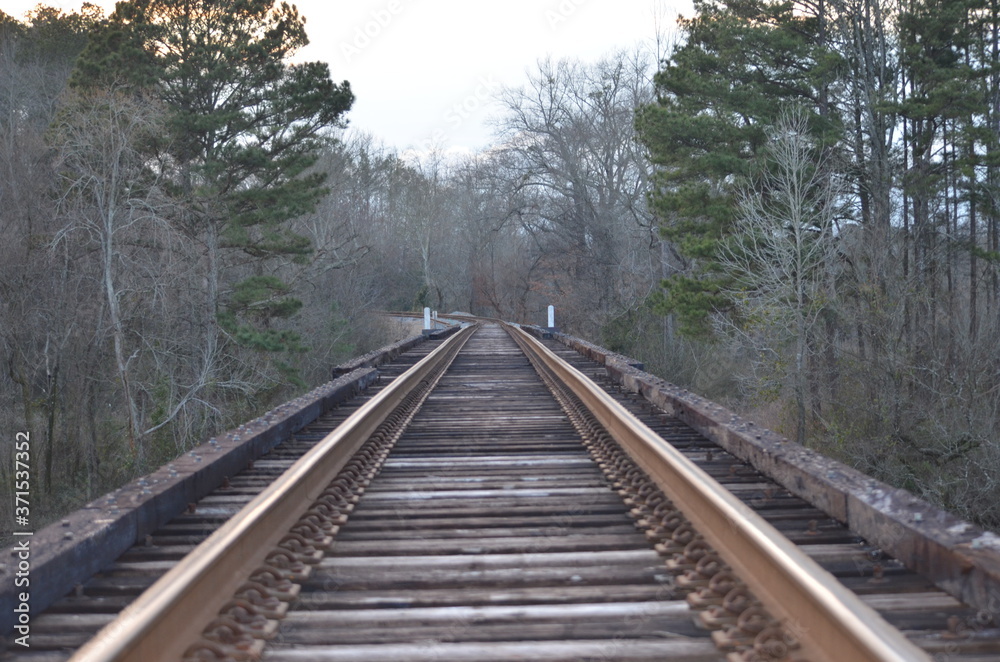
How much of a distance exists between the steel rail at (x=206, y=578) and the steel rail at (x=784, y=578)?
1655 millimetres

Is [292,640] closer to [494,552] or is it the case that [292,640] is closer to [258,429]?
[494,552]

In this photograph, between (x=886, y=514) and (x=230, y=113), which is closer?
(x=886, y=514)

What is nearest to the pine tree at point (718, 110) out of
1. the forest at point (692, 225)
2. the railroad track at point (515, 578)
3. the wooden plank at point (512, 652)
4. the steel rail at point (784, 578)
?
the forest at point (692, 225)

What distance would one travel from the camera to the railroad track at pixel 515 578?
224cm

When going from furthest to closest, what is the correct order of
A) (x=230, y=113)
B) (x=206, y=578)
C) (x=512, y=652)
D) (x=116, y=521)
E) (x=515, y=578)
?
(x=230, y=113), (x=116, y=521), (x=515, y=578), (x=206, y=578), (x=512, y=652)

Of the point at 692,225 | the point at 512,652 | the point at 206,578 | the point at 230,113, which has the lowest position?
the point at 512,652

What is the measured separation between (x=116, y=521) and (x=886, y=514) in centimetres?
281

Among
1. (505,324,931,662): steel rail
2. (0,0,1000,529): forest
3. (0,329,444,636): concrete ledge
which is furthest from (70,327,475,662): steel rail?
(0,0,1000,529): forest

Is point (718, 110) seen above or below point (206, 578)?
above

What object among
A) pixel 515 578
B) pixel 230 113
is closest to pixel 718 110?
pixel 230 113

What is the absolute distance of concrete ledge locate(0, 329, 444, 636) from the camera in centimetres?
254

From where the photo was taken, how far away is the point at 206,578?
8.13ft

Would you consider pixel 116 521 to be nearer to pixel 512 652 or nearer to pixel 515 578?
pixel 515 578

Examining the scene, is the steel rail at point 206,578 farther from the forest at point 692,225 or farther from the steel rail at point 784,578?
the forest at point 692,225
